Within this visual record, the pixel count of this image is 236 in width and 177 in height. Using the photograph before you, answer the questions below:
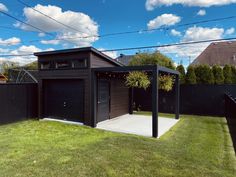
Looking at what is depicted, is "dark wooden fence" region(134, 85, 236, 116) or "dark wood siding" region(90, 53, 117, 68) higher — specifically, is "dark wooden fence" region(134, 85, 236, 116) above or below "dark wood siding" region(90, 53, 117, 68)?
below

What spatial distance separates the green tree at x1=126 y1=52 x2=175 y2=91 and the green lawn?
2880mm

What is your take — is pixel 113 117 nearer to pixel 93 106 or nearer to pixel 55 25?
pixel 93 106

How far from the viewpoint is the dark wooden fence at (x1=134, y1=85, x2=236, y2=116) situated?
32.5 feet

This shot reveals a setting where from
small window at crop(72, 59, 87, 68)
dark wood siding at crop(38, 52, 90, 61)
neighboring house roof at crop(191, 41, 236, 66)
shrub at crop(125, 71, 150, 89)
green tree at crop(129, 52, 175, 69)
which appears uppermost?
neighboring house roof at crop(191, 41, 236, 66)

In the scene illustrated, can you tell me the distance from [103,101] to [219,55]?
2070 cm

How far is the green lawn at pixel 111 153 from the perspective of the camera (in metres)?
3.75

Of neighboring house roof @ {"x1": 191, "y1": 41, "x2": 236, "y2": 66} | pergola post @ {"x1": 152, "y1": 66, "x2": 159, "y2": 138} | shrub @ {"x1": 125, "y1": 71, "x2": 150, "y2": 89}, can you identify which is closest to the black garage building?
pergola post @ {"x1": 152, "y1": 66, "x2": 159, "y2": 138}

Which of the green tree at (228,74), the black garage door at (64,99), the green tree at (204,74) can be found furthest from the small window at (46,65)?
the green tree at (228,74)

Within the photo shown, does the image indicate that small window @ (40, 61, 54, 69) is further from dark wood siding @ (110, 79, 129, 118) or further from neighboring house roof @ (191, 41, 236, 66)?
neighboring house roof @ (191, 41, 236, 66)

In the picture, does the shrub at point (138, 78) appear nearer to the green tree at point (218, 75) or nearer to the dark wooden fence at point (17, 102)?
the dark wooden fence at point (17, 102)

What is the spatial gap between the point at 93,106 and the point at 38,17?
19.3 feet

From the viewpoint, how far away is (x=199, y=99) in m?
10.3

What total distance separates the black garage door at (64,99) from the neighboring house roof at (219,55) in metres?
19.3

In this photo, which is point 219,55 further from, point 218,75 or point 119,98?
point 119,98
